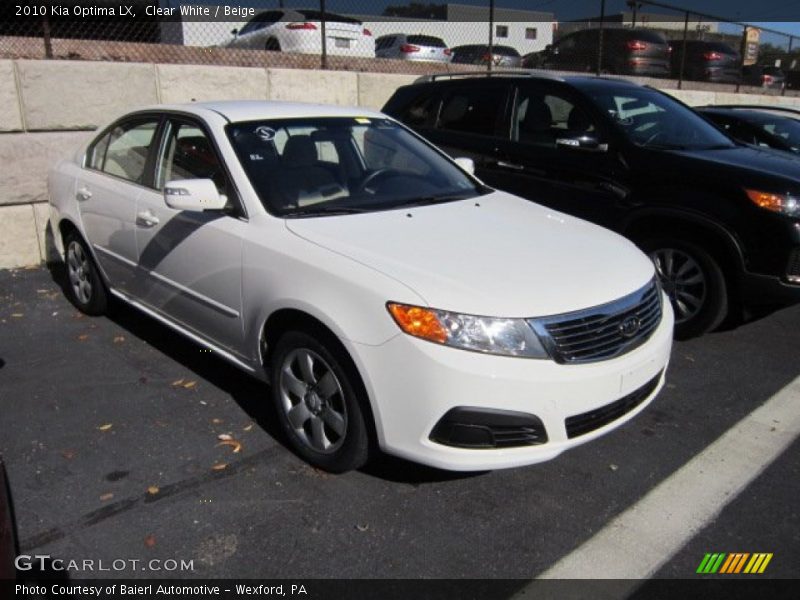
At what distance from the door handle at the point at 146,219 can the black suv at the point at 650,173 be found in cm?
298

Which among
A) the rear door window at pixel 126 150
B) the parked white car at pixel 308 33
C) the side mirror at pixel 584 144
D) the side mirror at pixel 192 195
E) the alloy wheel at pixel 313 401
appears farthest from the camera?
the parked white car at pixel 308 33

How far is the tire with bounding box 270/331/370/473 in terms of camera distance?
2.93 m

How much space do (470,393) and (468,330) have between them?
0.24m

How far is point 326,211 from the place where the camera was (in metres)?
3.48

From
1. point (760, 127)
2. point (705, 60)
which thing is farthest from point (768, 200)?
point (705, 60)

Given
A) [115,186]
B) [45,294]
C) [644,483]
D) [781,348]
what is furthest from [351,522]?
[45,294]

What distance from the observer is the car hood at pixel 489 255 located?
278cm

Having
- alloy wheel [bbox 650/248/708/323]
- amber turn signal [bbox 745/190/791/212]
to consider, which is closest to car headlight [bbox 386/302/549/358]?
alloy wheel [bbox 650/248/708/323]

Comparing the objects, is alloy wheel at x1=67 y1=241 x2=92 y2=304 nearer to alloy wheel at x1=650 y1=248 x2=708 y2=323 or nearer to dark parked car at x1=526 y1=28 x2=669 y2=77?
alloy wheel at x1=650 y1=248 x2=708 y2=323

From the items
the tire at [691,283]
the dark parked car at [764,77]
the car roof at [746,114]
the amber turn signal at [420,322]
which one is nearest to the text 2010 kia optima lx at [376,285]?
the amber turn signal at [420,322]

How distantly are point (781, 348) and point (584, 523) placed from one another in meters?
A: 2.83

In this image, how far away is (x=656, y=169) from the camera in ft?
16.3

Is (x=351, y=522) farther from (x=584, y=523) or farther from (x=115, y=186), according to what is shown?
(x=115, y=186)

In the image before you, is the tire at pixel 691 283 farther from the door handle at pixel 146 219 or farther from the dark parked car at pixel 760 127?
the dark parked car at pixel 760 127
